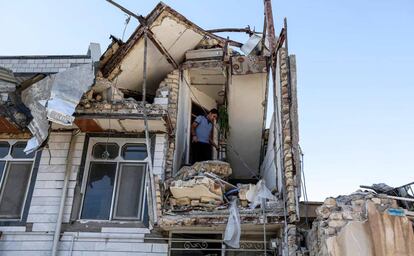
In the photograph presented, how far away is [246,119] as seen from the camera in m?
12.3

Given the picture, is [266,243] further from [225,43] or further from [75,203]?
[225,43]

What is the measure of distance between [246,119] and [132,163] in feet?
13.2

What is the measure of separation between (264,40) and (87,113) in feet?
15.4

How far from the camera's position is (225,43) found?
37.2 ft

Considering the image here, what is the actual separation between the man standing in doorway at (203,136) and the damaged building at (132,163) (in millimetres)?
434

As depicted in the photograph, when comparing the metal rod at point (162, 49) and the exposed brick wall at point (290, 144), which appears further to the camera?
the metal rod at point (162, 49)

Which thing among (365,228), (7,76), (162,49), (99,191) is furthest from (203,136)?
(365,228)

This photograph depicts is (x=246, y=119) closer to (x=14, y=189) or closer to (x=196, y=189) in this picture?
(x=196, y=189)

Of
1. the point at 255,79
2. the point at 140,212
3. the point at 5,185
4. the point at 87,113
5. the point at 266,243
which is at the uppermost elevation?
the point at 255,79

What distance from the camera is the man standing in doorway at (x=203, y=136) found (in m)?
11.5

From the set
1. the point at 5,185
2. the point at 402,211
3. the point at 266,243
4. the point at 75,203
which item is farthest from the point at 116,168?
the point at 402,211

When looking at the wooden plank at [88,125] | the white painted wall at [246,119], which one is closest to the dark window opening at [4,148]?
the wooden plank at [88,125]

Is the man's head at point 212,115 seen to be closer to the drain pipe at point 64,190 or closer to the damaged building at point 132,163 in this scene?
the damaged building at point 132,163

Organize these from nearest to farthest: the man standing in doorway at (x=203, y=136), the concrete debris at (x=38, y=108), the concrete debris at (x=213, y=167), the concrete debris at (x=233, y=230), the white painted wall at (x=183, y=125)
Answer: the concrete debris at (x=233, y=230) < the concrete debris at (x=38, y=108) < the concrete debris at (x=213, y=167) < the white painted wall at (x=183, y=125) < the man standing in doorway at (x=203, y=136)
